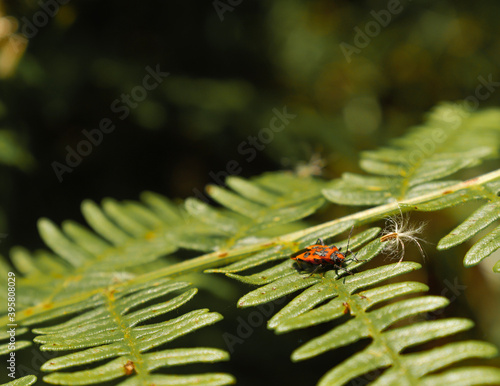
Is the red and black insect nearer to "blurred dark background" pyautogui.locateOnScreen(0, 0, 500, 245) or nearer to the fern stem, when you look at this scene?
the fern stem

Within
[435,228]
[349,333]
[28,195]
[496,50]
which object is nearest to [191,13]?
[28,195]
